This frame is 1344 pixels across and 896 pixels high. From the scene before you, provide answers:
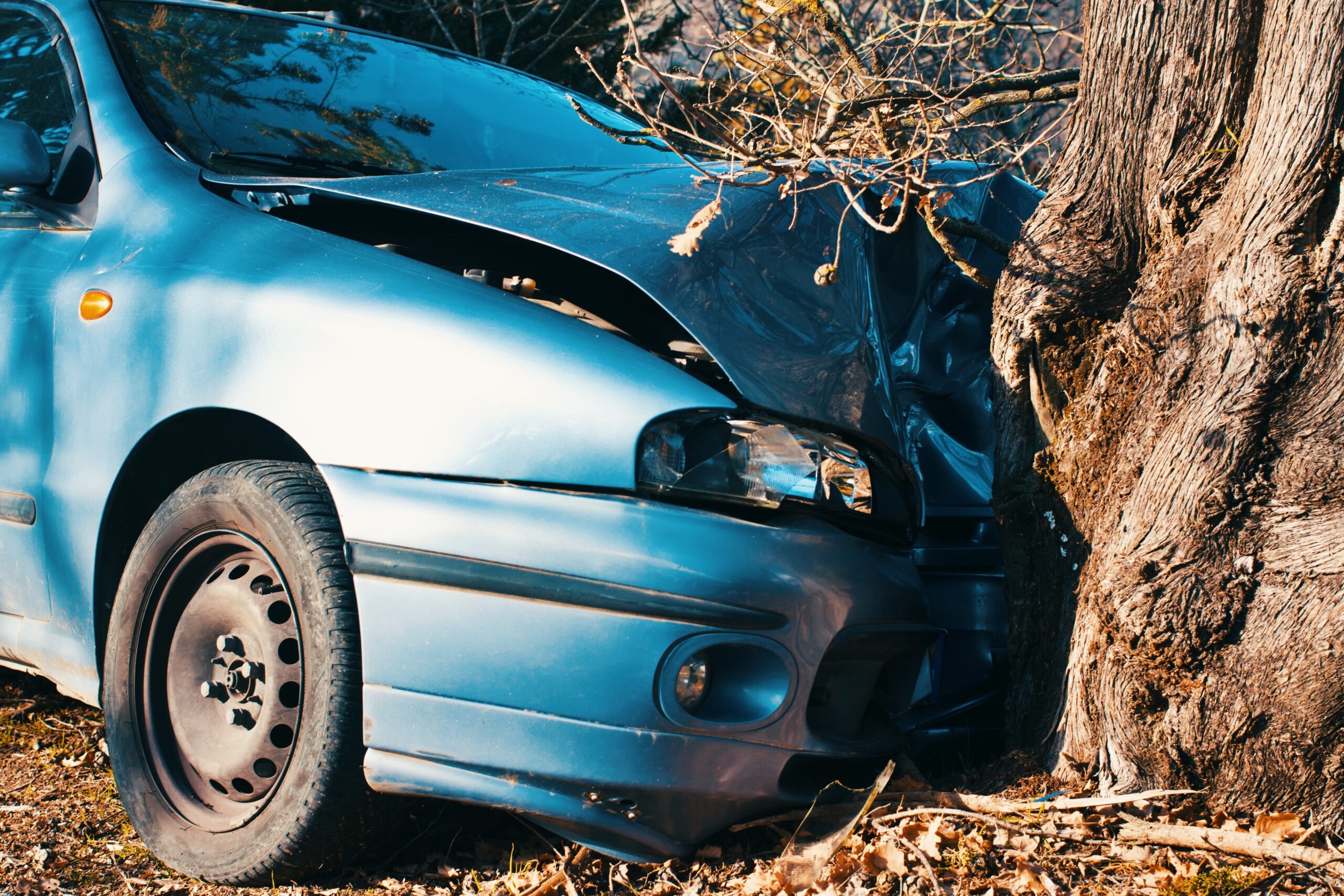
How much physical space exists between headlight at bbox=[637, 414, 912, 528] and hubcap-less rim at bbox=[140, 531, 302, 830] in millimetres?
736

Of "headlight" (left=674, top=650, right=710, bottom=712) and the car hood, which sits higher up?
the car hood

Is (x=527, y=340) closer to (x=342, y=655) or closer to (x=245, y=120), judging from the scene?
(x=342, y=655)

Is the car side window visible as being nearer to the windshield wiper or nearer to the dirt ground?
the windshield wiper

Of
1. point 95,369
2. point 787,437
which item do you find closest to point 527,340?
point 787,437

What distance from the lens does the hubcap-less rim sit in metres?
2.06

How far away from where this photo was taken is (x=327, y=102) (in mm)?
2996

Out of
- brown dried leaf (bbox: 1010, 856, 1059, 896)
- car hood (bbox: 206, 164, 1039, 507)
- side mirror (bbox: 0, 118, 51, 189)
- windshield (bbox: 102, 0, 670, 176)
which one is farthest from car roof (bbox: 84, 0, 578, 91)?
brown dried leaf (bbox: 1010, 856, 1059, 896)

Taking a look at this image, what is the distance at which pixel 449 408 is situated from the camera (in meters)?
1.91

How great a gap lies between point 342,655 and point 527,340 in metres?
0.62

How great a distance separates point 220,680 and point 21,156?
1244 millimetres

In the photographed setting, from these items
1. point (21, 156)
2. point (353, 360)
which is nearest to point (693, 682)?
point (353, 360)

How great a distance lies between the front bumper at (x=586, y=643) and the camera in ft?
5.99

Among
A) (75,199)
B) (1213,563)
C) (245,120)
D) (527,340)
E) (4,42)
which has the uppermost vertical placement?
(4,42)

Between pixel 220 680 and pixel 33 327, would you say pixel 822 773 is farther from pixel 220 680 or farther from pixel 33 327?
pixel 33 327
